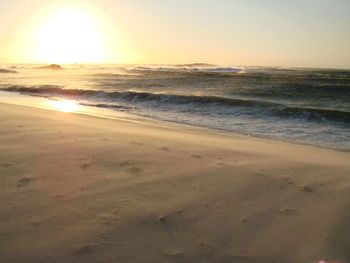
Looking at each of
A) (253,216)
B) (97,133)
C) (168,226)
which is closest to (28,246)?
(168,226)

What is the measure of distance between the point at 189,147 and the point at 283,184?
73.2 inches

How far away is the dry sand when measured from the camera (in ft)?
7.25

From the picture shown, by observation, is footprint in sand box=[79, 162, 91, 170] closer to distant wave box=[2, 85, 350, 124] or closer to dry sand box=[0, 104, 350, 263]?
dry sand box=[0, 104, 350, 263]

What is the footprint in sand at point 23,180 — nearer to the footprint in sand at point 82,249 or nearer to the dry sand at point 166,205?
the dry sand at point 166,205

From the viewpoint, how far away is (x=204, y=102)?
1447cm

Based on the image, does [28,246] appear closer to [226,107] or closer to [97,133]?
[97,133]

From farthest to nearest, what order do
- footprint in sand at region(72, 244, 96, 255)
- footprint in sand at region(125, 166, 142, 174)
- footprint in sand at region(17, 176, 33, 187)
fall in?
footprint in sand at region(125, 166, 142, 174) < footprint in sand at region(17, 176, 33, 187) < footprint in sand at region(72, 244, 96, 255)

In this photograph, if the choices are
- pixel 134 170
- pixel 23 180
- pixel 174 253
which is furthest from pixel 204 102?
pixel 174 253

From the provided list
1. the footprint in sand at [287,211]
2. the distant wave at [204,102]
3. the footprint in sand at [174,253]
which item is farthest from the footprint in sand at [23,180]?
the distant wave at [204,102]

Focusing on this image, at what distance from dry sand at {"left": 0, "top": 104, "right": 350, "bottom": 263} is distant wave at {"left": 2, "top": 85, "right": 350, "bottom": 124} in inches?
265

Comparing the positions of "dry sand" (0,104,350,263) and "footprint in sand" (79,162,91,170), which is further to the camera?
"footprint in sand" (79,162,91,170)

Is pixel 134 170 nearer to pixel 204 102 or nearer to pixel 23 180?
pixel 23 180

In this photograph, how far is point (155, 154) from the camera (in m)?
4.45

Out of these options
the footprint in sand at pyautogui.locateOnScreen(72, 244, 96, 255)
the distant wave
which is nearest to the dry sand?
the footprint in sand at pyautogui.locateOnScreen(72, 244, 96, 255)
